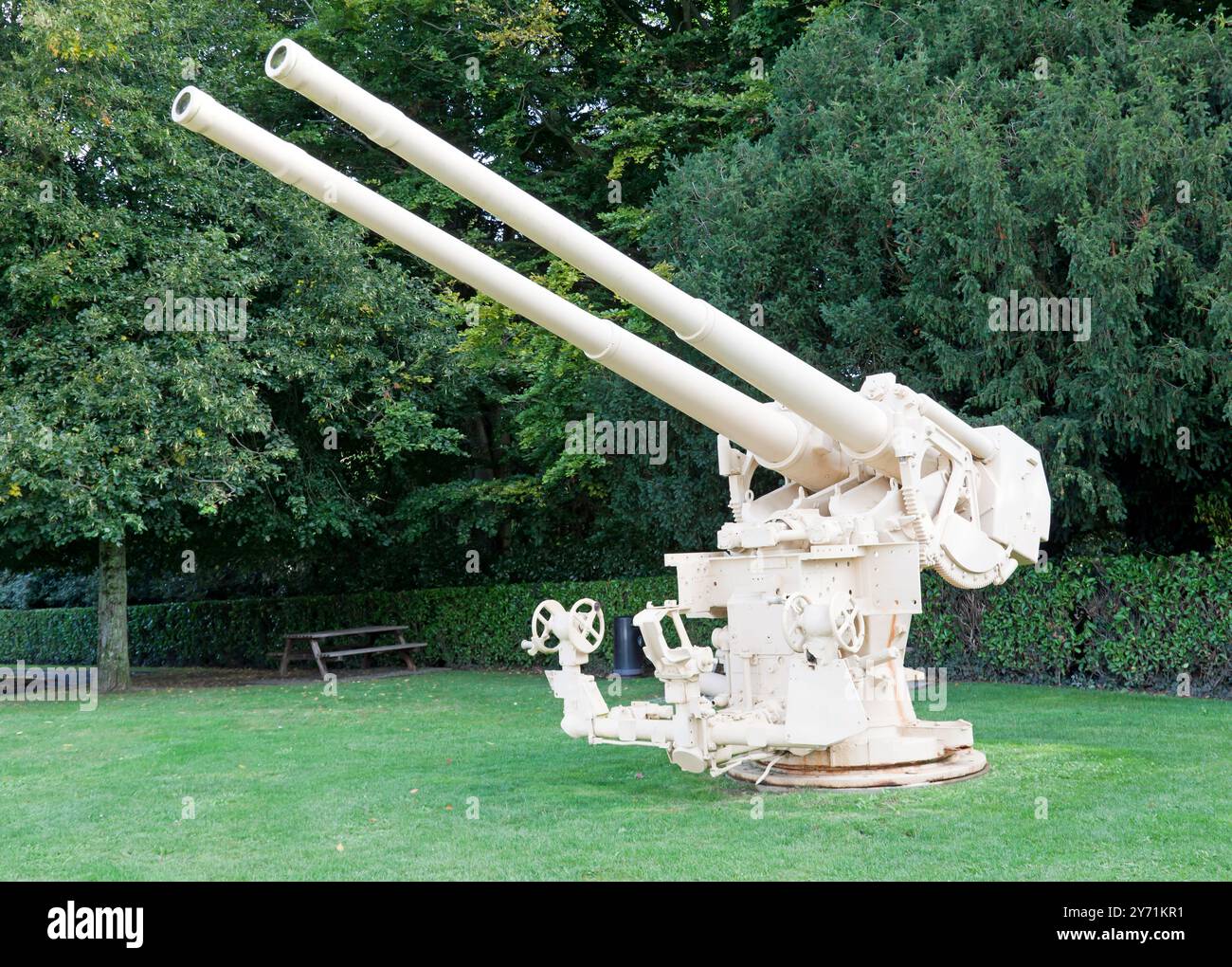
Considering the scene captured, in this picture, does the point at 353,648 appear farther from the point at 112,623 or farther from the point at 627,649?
the point at 627,649

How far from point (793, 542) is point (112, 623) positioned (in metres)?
12.6

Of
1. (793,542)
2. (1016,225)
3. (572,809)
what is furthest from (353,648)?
(793,542)

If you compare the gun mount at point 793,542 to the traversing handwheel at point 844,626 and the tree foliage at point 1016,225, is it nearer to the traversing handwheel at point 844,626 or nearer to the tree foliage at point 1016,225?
the traversing handwheel at point 844,626

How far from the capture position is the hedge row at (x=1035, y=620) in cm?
1274

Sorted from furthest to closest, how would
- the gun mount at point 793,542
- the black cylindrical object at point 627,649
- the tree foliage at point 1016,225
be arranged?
1. the black cylindrical object at point 627,649
2. the tree foliage at point 1016,225
3. the gun mount at point 793,542

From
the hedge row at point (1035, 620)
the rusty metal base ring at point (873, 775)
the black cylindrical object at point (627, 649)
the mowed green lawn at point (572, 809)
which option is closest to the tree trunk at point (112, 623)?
the hedge row at point (1035, 620)

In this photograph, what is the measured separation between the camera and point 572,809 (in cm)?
752

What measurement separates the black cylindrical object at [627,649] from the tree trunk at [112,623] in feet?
23.5

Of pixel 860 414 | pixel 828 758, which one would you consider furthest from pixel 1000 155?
pixel 828 758

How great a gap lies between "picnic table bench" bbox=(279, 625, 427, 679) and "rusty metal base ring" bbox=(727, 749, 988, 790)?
33.8 ft

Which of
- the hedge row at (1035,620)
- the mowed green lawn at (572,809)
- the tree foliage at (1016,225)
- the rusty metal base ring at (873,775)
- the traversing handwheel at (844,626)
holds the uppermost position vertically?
the tree foliage at (1016,225)

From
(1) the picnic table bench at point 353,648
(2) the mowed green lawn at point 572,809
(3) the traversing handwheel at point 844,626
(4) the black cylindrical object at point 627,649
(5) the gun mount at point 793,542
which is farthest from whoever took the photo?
(1) the picnic table bench at point 353,648

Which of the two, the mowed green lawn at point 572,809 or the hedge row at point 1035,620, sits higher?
the hedge row at point 1035,620

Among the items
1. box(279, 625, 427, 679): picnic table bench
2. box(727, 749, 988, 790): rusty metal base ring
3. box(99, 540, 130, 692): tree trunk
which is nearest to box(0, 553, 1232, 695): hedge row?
box(279, 625, 427, 679): picnic table bench
